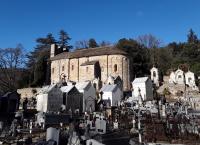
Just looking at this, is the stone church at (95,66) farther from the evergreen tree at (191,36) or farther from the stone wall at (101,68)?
the evergreen tree at (191,36)

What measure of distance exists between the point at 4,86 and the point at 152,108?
31258 mm

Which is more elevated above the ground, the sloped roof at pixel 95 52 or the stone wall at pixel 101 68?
the sloped roof at pixel 95 52

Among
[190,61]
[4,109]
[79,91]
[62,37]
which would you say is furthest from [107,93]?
[62,37]

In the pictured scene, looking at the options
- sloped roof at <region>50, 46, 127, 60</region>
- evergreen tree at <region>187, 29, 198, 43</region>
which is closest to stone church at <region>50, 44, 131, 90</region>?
sloped roof at <region>50, 46, 127, 60</region>

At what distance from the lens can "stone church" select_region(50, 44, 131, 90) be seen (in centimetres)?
4347

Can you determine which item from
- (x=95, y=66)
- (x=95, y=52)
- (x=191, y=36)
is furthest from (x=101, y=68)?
(x=191, y=36)

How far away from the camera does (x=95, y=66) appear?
44.6m

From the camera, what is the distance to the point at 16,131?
16734 mm

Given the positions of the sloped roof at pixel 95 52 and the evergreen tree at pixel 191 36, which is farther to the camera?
the evergreen tree at pixel 191 36

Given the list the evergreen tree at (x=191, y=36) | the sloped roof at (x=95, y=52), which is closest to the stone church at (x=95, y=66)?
the sloped roof at (x=95, y=52)

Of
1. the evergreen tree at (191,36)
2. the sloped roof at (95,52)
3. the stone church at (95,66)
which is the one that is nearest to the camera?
the stone church at (95,66)

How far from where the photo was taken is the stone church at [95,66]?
43.5 m

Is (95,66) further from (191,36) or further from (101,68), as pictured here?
(191,36)

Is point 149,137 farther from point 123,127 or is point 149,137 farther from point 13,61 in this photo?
point 13,61
